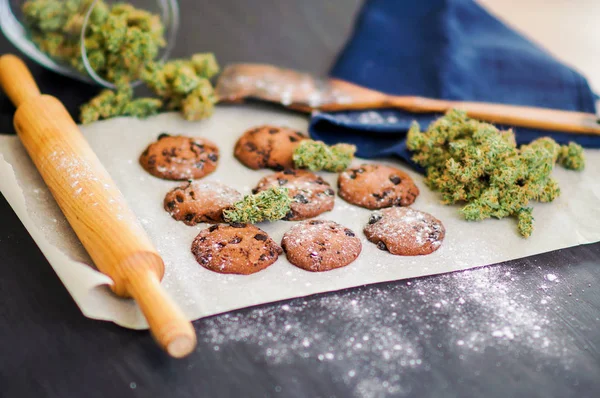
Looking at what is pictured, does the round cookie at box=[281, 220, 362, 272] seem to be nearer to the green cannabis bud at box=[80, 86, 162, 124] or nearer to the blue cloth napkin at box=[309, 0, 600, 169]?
the blue cloth napkin at box=[309, 0, 600, 169]

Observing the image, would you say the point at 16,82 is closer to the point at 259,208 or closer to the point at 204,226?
the point at 204,226

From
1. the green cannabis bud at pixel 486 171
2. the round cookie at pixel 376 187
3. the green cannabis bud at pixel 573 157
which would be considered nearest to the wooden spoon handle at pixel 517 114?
the green cannabis bud at pixel 573 157

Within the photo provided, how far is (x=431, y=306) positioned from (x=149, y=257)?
0.90 metres

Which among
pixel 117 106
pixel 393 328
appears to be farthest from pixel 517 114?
pixel 117 106

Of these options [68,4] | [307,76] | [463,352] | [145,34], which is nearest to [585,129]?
[307,76]

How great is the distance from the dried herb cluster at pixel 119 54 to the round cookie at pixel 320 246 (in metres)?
0.89

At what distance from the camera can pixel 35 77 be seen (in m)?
3.02

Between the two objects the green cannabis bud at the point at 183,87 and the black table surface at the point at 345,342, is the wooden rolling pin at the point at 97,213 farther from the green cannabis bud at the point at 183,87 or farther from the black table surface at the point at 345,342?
the green cannabis bud at the point at 183,87

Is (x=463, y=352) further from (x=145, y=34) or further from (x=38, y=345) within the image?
(x=145, y=34)

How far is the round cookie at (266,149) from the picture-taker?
8.53 feet

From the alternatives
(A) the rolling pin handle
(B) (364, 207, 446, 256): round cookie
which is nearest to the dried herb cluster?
(A) the rolling pin handle

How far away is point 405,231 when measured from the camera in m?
2.24

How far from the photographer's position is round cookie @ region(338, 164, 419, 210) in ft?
7.98

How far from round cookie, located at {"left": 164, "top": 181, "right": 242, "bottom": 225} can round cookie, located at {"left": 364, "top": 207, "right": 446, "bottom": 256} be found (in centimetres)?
53
